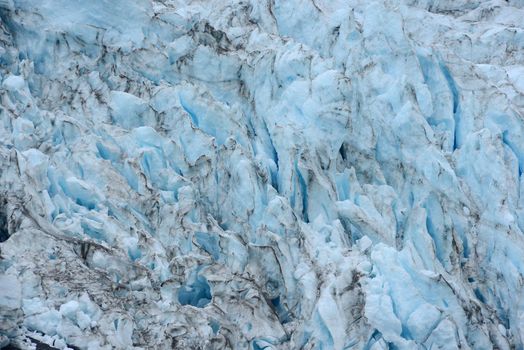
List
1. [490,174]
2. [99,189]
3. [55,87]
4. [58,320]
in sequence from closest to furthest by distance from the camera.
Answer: [58,320], [99,189], [490,174], [55,87]

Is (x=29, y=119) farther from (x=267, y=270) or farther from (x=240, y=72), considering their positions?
(x=267, y=270)

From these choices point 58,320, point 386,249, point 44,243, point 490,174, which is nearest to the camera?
point 58,320

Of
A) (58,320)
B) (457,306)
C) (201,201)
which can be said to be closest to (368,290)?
(457,306)

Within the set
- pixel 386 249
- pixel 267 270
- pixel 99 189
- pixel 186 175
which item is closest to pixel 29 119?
pixel 99 189

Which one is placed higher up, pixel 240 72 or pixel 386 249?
pixel 240 72

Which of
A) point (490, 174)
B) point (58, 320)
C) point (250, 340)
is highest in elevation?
point (490, 174)

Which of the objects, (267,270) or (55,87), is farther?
(55,87)
